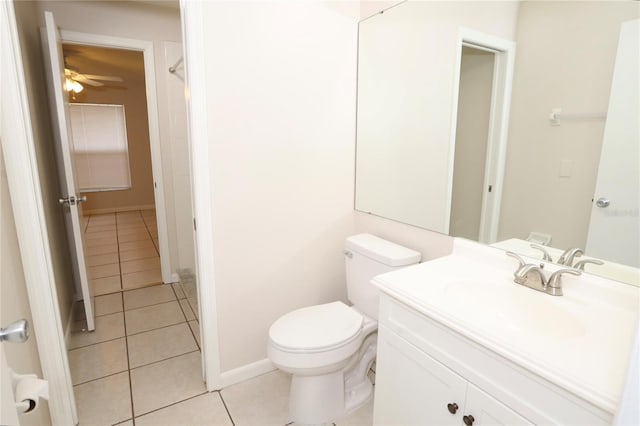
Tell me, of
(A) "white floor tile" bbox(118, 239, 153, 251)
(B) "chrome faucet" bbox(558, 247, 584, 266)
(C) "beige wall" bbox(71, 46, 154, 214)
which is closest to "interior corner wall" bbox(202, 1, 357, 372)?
(B) "chrome faucet" bbox(558, 247, 584, 266)

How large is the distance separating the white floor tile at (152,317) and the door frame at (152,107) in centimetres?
51

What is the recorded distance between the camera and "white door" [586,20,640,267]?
1.06 m

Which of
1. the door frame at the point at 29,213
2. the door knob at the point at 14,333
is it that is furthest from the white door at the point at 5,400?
the door frame at the point at 29,213

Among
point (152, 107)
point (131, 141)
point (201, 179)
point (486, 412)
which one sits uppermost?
point (152, 107)

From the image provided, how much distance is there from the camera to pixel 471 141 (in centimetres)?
159

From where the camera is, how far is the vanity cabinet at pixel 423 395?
94 centimetres

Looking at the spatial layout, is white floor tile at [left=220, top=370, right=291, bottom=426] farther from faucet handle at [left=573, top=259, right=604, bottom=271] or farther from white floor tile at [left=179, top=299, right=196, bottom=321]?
faucet handle at [left=573, top=259, right=604, bottom=271]

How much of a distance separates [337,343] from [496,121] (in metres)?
1.20

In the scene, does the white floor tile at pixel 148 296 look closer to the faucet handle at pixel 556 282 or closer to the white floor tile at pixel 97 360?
the white floor tile at pixel 97 360

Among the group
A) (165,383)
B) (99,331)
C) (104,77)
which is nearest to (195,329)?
(165,383)

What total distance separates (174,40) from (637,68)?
3.06 metres

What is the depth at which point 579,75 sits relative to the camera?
1.20 m

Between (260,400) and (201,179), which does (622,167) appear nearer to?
(201,179)

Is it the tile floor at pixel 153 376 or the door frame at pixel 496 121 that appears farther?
the tile floor at pixel 153 376
